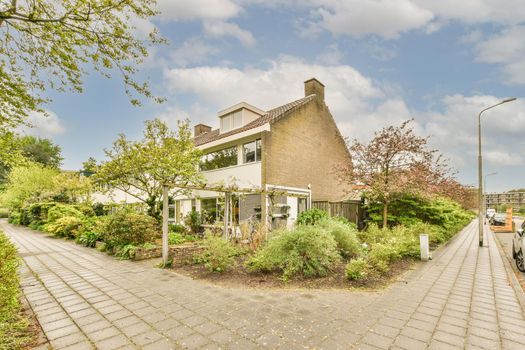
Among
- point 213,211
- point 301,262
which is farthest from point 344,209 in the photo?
point 301,262

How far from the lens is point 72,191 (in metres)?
22.4

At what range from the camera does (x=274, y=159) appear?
47.9 feet

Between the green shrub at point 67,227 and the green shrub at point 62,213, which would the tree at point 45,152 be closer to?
the green shrub at point 62,213

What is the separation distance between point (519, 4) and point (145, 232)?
1378 centimetres

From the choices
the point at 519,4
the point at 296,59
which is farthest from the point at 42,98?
the point at 519,4

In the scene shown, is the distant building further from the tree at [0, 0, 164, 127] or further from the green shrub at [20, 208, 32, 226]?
the green shrub at [20, 208, 32, 226]

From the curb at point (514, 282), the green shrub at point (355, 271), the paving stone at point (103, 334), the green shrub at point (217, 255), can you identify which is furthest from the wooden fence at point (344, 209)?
the paving stone at point (103, 334)

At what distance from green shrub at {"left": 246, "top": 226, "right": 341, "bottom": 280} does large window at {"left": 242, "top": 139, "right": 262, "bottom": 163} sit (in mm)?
8118

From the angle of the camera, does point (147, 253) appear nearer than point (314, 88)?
Yes

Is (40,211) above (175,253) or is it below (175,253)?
above

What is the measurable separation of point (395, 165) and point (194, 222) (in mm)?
11721

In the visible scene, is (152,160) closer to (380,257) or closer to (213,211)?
(213,211)

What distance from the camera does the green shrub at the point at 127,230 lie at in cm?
950

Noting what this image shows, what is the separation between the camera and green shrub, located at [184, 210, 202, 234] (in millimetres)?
15734
